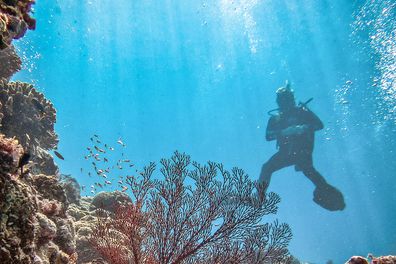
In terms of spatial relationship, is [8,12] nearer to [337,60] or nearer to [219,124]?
[337,60]

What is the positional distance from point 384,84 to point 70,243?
52726 mm

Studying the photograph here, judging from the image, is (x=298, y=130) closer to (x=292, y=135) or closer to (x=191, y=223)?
(x=292, y=135)

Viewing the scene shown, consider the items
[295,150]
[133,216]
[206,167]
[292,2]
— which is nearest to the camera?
[133,216]

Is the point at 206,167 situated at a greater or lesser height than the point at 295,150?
lesser

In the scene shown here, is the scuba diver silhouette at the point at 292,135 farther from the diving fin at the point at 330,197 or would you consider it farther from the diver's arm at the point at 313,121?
the diving fin at the point at 330,197

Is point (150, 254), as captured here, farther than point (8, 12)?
Yes

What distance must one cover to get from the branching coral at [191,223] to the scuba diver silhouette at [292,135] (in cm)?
1482

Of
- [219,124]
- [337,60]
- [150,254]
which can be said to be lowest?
[150,254]

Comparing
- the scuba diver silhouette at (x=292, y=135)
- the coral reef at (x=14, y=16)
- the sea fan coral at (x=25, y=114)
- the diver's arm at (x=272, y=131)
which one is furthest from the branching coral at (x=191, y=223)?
the diver's arm at (x=272, y=131)

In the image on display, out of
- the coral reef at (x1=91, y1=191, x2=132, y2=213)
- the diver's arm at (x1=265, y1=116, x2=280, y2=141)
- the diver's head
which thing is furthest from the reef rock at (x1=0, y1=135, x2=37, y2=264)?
the diver's head

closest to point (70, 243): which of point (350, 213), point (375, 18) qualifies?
point (375, 18)

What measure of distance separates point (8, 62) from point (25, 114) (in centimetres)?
144

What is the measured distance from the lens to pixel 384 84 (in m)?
46.2

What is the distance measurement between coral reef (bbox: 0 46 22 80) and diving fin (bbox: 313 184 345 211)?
58.8 feet
